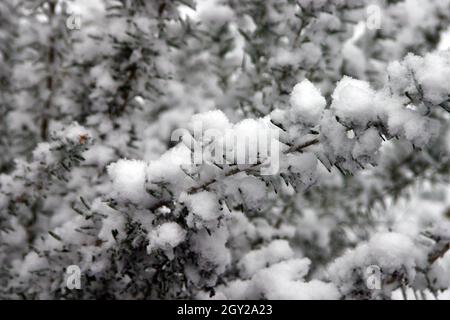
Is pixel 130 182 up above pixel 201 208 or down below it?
above

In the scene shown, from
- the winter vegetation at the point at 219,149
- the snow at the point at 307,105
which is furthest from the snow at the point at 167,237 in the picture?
the snow at the point at 307,105

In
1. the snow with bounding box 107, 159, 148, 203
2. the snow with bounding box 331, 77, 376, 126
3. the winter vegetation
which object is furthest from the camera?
the snow with bounding box 107, 159, 148, 203

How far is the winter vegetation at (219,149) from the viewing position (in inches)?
52.4

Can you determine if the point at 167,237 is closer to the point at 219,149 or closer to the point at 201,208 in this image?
the point at 201,208

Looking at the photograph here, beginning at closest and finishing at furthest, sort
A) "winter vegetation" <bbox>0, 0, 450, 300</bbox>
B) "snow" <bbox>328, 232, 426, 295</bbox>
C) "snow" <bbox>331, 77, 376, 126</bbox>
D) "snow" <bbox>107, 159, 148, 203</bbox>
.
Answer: "snow" <bbox>331, 77, 376, 126</bbox>, "winter vegetation" <bbox>0, 0, 450, 300</bbox>, "snow" <bbox>107, 159, 148, 203</bbox>, "snow" <bbox>328, 232, 426, 295</bbox>

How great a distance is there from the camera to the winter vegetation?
133cm

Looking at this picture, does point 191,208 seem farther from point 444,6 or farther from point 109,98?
point 444,6

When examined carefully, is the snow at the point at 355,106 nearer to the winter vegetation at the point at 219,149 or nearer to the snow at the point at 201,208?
the winter vegetation at the point at 219,149

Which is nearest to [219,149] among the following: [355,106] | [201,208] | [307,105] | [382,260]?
[201,208]

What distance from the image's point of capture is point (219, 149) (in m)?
1.38

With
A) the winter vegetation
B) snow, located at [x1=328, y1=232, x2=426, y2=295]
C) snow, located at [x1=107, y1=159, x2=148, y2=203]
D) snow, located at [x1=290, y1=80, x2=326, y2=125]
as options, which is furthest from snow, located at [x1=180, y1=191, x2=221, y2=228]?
snow, located at [x1=328, y1=232, x2=426, y2=295]

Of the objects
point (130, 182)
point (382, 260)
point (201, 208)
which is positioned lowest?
point (382, 260)

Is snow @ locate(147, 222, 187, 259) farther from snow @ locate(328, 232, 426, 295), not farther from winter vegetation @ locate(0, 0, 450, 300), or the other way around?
snow @ locate(328, 232, 426, 295)
